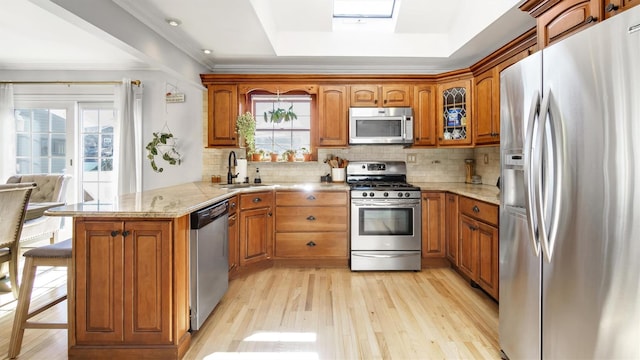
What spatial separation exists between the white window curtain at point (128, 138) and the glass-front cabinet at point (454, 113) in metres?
3.97

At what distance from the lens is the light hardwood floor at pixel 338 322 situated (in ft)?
6.61

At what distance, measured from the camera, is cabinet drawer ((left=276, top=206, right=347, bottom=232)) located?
3605 millimetres

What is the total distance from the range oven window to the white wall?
2225mm

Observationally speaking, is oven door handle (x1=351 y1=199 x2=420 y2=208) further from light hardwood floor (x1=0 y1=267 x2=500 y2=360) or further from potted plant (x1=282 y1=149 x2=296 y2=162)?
potted plant (x1=282 y1=149 x2=296 y2=162)

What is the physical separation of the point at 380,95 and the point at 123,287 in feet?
10.5

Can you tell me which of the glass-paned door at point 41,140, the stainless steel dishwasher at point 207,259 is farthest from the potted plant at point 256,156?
the glass-paned door at point 41,140

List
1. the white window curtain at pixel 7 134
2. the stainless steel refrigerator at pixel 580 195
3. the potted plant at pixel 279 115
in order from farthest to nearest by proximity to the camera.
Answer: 1. the white window curtain at pixel 7 134
2. the potted plant at pixel 279 115
3. the stainless steel refrigerator at pixel 580 195

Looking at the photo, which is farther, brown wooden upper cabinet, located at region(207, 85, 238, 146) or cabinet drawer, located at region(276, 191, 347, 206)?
brown wooden upper cabinet, located at region(207, 85, 238, 146)

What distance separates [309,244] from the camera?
11.8 feet

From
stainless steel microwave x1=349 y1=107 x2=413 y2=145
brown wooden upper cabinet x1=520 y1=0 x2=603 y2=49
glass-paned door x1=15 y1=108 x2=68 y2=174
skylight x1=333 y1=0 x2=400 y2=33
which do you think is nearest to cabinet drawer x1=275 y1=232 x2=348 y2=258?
stainless steel microwave x1=349 y1=107 x2=413 y2=145

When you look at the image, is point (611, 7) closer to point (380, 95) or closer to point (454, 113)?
point (454, 113)

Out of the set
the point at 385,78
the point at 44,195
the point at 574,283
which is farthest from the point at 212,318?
the point at 44,195

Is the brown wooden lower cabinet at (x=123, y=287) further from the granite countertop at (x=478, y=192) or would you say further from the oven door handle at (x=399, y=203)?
the granite countertop at (x=478, y=192)

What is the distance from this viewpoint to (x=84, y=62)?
14.5 ft
